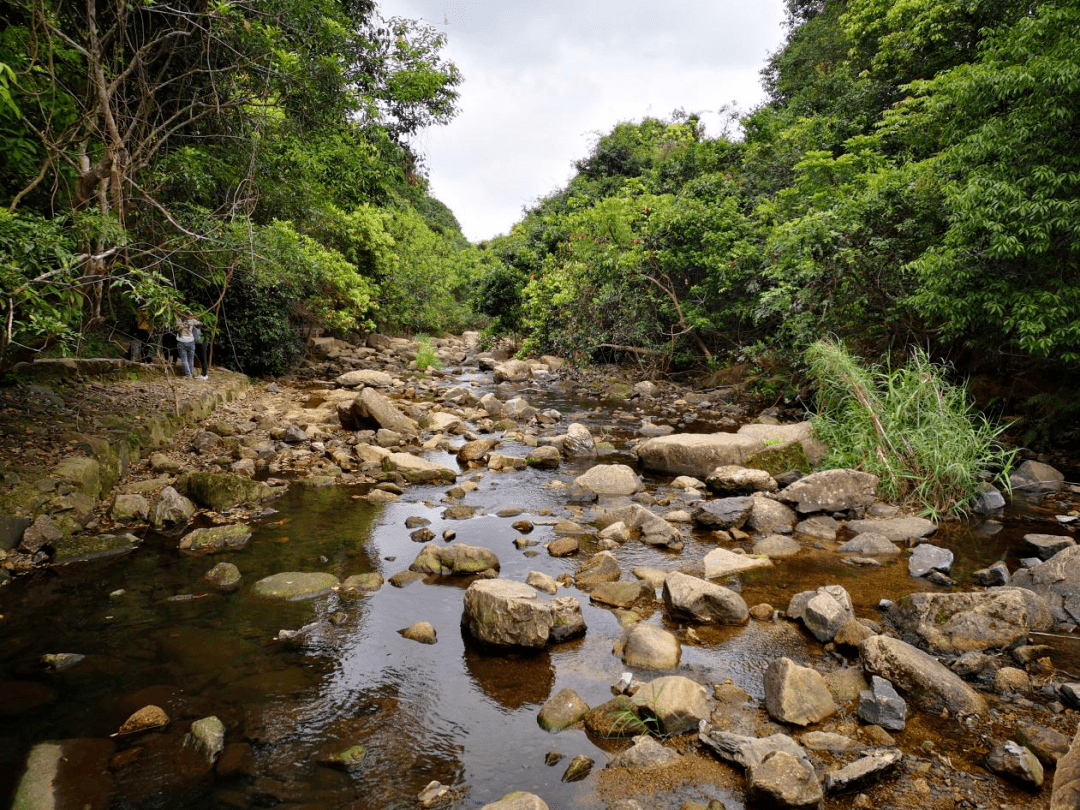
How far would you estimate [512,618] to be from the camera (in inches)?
153

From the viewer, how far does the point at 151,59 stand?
21.7ft

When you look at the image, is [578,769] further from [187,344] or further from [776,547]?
[187,344]

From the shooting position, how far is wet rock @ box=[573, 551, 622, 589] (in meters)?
4.95

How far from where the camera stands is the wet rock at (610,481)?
25.1 ft

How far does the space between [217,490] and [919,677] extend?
22.2 ft

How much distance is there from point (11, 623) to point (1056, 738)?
654cm

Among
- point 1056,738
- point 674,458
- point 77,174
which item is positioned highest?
point 77,174

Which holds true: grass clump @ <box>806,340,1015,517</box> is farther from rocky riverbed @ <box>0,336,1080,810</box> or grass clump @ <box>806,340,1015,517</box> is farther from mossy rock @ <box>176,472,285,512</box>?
mossy rock @ <box>176,472,285,512</box>

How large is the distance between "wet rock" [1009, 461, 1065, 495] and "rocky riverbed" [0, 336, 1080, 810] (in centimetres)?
4

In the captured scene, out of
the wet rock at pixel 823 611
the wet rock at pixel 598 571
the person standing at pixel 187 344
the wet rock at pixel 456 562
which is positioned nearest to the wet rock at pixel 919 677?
the wet rock at pixel 823 611

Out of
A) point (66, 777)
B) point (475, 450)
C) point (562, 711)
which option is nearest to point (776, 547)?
point (562, 711)

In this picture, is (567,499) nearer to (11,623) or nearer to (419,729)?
(419,729)

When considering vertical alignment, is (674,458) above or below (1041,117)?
below

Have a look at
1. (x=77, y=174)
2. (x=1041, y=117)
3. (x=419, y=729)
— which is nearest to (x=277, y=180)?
(x=77, y=174)
